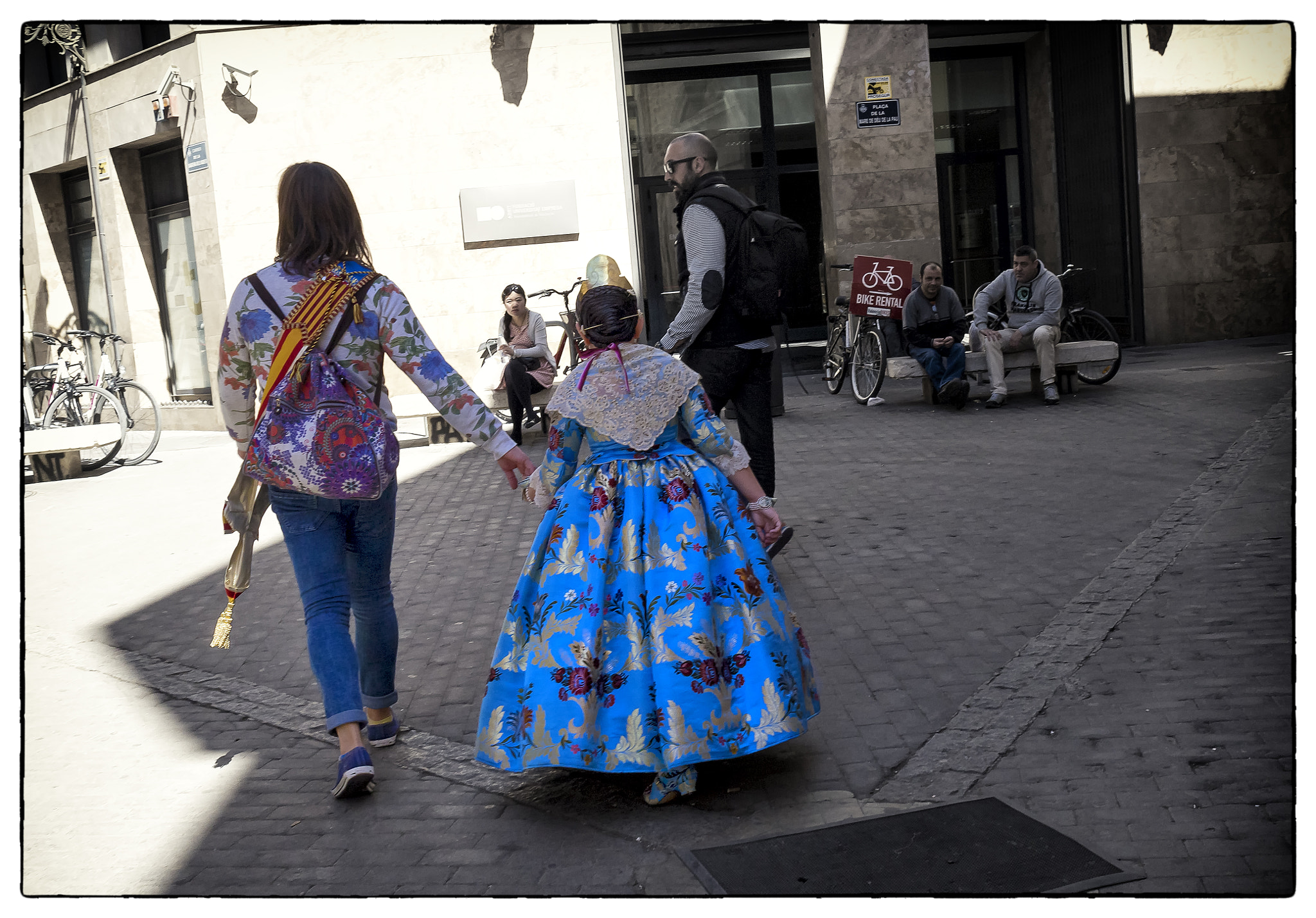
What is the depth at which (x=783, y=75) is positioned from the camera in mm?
16922

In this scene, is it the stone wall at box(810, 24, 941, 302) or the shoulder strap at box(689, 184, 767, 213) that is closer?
the shoulder strap at box(689, 184, 767, 213)

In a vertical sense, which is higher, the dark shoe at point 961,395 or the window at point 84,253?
the window at point 84,253

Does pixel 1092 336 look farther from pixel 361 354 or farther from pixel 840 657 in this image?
pixel 361 354

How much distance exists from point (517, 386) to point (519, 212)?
13.3ft

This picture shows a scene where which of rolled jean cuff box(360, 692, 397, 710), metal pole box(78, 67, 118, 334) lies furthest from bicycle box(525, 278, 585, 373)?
rolled jean cuff box(360, 692, 397, 710)

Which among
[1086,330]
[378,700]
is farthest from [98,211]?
[378,700]

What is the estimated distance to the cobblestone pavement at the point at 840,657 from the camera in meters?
3.24

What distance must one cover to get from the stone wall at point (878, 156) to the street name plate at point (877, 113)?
5cm

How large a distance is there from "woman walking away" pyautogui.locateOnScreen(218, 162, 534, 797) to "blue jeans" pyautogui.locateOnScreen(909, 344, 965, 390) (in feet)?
27.5

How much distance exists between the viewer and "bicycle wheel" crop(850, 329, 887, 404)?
39.8ft

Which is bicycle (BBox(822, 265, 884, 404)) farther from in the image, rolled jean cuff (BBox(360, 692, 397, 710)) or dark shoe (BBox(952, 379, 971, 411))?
rolled jean cuff (BBox(360, 692, 397, 710))

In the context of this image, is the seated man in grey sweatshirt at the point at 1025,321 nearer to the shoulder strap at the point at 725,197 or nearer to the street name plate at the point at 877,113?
the street name plate at the point at 877,113

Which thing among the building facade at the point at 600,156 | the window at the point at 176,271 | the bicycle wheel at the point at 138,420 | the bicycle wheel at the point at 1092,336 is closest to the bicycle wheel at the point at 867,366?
the bicycle wheel at the point at 1092,336

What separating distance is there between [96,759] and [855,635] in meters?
2.90
